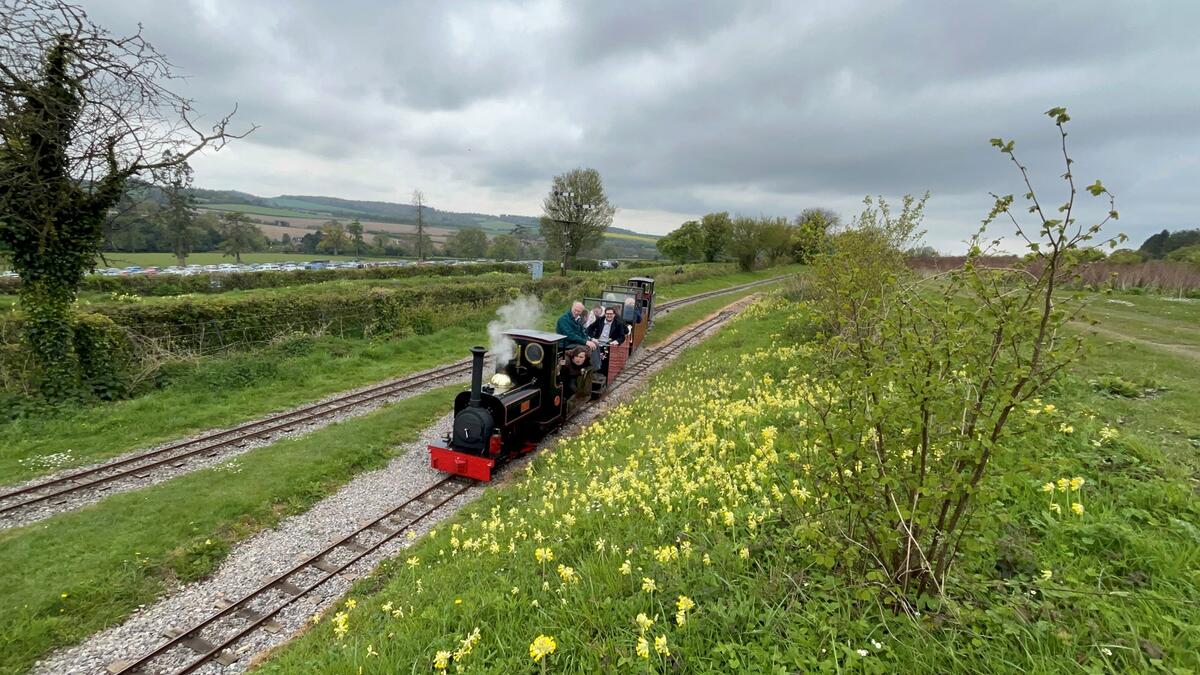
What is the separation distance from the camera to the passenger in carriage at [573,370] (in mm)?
12640

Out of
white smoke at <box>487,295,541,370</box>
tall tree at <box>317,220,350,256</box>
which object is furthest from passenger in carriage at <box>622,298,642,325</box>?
tall tree at <box>317,220,350,256</box>

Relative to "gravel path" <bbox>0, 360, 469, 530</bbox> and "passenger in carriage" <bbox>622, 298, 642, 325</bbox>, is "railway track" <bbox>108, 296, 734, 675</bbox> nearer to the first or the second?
"gravel path" <bbox>0, 360, 469, 530</bbox>

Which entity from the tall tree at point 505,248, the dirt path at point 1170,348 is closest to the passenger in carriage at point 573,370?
the dirt path at point 1170,348

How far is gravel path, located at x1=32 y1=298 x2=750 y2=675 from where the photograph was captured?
585 cm

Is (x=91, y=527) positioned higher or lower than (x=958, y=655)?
lower

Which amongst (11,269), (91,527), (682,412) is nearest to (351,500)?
(91,527)

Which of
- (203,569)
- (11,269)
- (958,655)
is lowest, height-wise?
(203,569)

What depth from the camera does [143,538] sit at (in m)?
7.74

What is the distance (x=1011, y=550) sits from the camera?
12.8 ft

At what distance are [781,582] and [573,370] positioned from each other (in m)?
9.26

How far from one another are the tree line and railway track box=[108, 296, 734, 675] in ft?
209

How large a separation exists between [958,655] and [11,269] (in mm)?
19685

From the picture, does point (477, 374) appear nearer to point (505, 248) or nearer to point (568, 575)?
point (568, 575)

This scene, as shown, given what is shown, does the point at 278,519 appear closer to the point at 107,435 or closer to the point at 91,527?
Result: the point at 91,527
